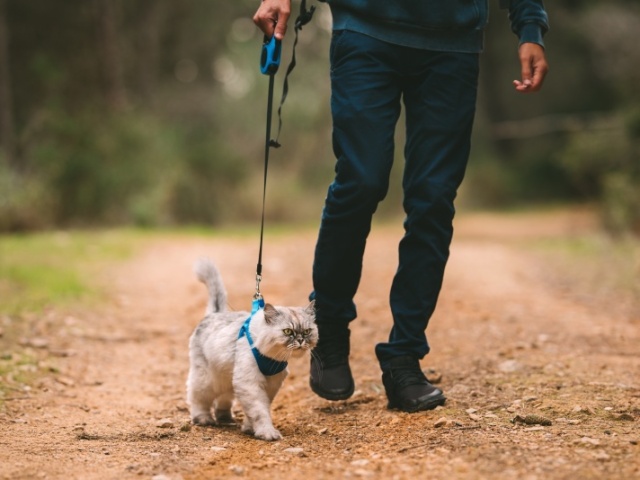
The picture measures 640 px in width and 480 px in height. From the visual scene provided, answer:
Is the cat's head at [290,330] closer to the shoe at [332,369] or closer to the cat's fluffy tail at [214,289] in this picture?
the shoe at [332,369]

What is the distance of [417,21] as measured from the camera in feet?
9.64

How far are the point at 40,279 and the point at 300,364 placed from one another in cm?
305

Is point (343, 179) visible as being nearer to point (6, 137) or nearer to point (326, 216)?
point (326, 216)

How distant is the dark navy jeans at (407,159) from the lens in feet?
9.62

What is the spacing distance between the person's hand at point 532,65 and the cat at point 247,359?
1183 millimetres

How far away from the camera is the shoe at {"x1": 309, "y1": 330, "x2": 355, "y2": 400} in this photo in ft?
10.3

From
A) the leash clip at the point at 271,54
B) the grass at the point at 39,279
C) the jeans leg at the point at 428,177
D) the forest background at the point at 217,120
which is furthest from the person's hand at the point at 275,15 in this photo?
the forest background at the point at 217,120

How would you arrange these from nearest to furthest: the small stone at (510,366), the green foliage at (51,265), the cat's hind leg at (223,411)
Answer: the cat's hind leg at (223,411) → the small stone at (510,366) → the green foliage at (51,265)

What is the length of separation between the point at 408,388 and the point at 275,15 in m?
1.46

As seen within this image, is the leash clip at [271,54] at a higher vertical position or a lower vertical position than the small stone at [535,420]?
higher

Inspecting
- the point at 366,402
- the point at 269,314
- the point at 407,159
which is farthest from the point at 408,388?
the point at 407,159

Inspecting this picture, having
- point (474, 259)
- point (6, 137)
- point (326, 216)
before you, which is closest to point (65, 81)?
point (6, 137)

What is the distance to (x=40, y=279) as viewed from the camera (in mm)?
6410

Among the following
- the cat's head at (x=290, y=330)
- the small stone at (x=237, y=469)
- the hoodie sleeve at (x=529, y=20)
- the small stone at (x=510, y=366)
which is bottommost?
the small stone at (x=237, y=469)
